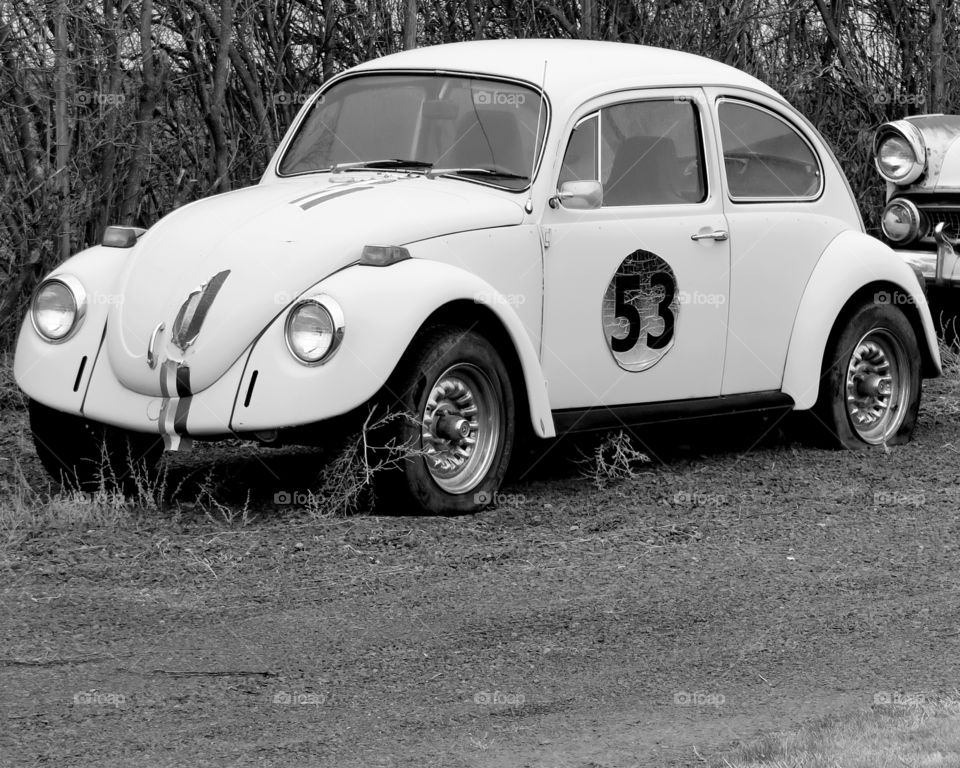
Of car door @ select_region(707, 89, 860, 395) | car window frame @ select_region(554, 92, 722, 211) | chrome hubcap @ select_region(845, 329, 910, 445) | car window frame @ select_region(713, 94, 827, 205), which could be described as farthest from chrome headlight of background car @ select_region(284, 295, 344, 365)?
chrome hubcap @ select_region(845, 329, 910, 445)

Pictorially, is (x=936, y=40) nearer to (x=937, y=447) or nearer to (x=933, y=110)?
(x=933, y=110)

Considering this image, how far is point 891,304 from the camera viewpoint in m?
7.88

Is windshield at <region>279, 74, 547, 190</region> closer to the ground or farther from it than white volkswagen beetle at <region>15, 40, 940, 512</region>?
farther from it

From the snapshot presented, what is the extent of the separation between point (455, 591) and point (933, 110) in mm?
8218

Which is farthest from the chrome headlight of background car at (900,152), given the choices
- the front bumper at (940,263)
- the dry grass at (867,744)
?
the dry grass at (867,744)

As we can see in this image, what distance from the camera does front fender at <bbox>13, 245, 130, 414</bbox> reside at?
6.25 m

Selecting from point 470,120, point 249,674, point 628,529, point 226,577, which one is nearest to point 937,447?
point 628,529

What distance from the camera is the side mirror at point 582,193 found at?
639 cm

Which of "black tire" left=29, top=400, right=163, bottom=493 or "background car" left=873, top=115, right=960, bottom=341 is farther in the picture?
"background car" left=873, top=115, right=960, bottom=341

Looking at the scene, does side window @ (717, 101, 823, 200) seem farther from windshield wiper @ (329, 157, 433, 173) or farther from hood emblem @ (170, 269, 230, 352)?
hood emblem @ (170, 269, 230, 352)

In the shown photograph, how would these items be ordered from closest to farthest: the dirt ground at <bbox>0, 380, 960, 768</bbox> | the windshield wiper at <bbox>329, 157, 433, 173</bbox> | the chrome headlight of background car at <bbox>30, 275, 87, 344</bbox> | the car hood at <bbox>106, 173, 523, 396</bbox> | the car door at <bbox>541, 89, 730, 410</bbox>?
the dirt ground at <bbox>0, 380, 960, 768</bbox>
the car hood at <bbox>106, 173, 523, 396</bbox>
the chrome headlight of background car at <bbox>30, 275, 87, 344</bbox>
the car door at <bbox>541, 89, 730, 410</bbox>
the windshield wiper at <bbox>329, 157, 433, 173</bbox>

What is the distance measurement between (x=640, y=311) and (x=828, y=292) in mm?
1147

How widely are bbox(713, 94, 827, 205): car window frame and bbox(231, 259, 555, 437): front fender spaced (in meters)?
1.89

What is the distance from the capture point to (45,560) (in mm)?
5602
